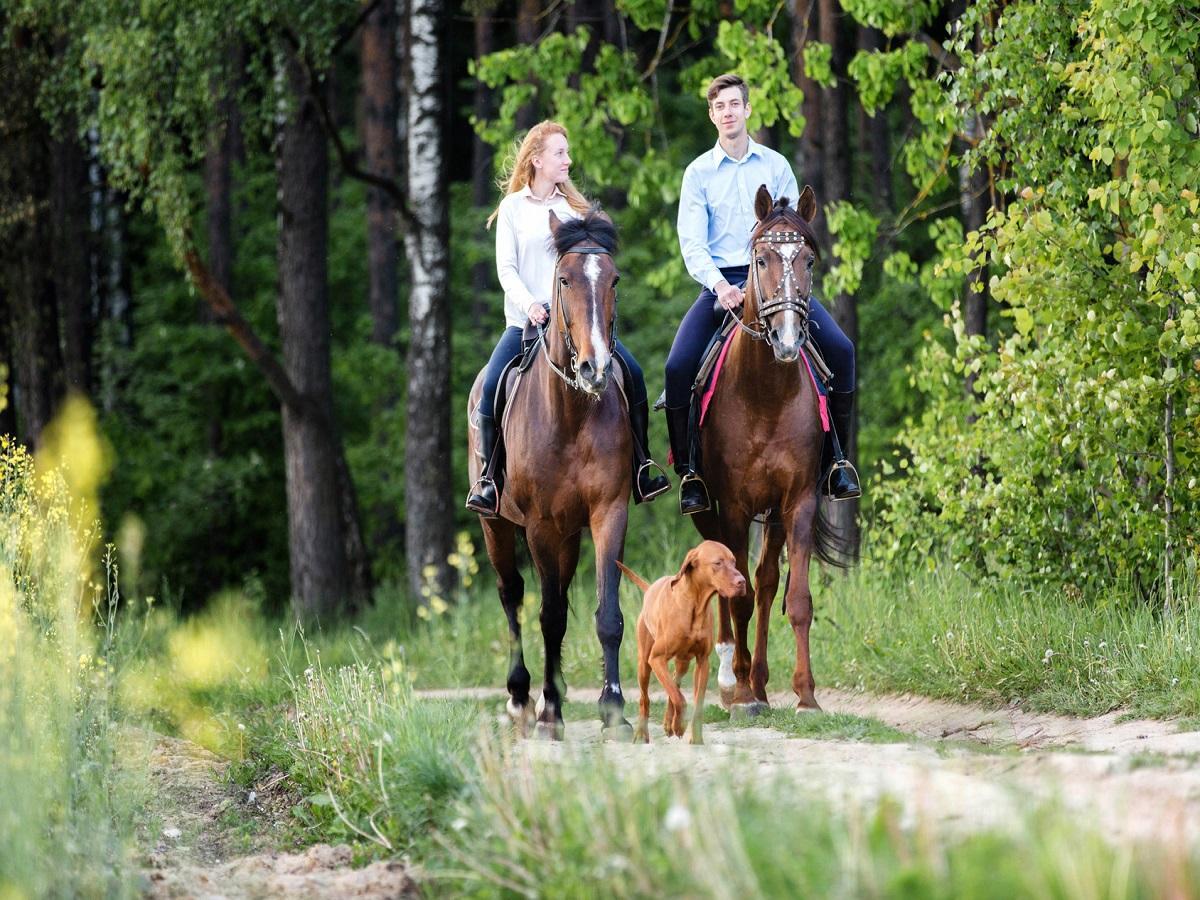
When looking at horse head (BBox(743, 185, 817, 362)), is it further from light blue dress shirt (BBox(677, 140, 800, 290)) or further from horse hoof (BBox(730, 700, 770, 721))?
horse hoof (BBox(730, 700, 770, 721))

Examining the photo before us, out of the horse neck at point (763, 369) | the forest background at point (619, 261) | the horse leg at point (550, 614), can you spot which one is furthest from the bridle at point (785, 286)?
the forest background at point (619, 261)

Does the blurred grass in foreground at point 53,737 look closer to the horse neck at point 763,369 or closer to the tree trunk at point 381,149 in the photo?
the horse neck at point 763,369

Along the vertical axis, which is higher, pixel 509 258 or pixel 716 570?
pixel 509 258

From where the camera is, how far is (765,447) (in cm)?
988

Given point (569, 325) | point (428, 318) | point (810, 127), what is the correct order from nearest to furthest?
1. point (569, 325)
2. point (810, 127)
3. point (428, 318)

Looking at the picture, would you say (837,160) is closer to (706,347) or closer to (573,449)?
(706,347)

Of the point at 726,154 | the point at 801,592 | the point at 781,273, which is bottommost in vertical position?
the point at 801,592

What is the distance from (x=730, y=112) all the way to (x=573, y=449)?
244 cm

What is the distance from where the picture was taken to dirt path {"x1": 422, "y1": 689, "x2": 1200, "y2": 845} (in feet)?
17.0

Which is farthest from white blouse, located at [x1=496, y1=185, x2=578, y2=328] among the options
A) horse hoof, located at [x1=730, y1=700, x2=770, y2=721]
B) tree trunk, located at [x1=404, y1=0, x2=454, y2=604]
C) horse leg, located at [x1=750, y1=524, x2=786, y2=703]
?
tree trunk, located at [x1=404, y1=0, x2=454, y2=604]

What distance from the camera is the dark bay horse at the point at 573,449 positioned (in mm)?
8617

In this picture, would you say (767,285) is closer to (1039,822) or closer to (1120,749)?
(1120,749)

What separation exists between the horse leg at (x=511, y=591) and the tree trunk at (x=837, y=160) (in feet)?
15.9

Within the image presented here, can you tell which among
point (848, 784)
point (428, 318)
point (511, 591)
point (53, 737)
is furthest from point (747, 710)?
point (428, 318)
